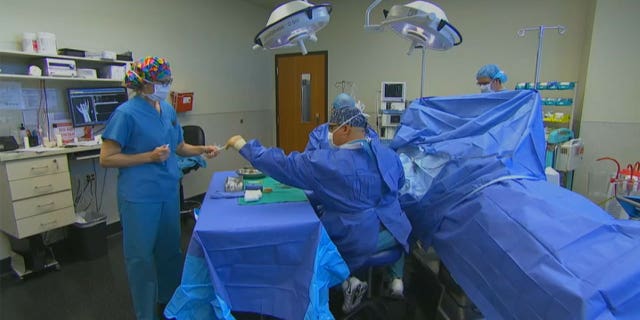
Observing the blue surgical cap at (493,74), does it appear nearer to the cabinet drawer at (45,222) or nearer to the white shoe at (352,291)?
the white shoe at (352,291)

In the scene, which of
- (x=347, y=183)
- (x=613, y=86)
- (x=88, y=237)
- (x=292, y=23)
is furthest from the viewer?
(x=613, y=86)

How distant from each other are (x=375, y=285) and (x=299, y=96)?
154 inches

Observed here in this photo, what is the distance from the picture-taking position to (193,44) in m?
4.18

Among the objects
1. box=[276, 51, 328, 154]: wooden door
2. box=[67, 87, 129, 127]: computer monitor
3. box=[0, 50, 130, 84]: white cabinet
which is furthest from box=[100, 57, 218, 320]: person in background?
box=[276, 51, 328, 154]: wooden door

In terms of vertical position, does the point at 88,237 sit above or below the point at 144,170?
below

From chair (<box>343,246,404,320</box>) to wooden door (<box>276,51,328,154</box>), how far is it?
3644mm

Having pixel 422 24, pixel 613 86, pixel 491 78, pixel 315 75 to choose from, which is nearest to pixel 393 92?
pixel 491 78

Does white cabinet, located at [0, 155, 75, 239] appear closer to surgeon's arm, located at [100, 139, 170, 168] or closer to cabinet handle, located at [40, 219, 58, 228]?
cabinet handle, located at [40, 219, 58, 228]

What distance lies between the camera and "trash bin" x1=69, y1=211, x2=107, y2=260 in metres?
2.72

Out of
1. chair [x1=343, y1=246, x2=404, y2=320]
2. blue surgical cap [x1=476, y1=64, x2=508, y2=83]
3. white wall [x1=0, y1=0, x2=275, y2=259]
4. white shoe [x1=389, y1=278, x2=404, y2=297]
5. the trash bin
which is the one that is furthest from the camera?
blue surgical cap [x1=476, y1=64, x2=508, y2=83]

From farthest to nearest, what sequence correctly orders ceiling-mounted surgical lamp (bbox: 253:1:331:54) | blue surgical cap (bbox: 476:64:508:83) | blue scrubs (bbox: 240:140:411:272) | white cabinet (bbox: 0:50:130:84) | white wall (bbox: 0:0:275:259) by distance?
blue surgical cap (bbox: 476:64:508:83) → white wall (bbox: 0:0:275:259) → white cabinet (bbox: 0:50:130:84) → blue scrubs (bbox: 240:140:411:272) → ceiling-mounted surgical lamp (bbox: 253:1:331:54)

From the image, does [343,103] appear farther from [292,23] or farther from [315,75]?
[315,75]

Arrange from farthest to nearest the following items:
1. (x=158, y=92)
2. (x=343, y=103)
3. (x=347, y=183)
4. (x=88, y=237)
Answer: (x=88, y=237)
(x=343, y=103)
(x=158, y=92)
(x=347, y=183)

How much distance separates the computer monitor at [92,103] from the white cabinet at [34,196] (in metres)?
0.55
